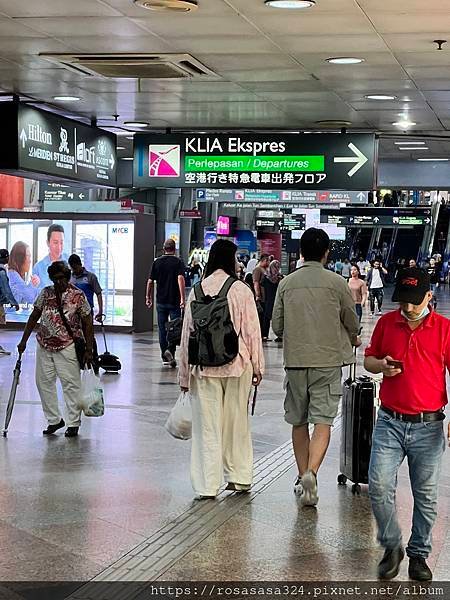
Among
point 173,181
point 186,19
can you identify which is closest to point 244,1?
point 186,19

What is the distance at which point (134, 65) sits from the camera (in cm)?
1188

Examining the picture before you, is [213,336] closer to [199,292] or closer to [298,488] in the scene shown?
[199,292]

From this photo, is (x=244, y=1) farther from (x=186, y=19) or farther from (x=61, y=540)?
(x=61, y=540)

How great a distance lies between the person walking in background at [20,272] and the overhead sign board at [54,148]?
25.1 feet

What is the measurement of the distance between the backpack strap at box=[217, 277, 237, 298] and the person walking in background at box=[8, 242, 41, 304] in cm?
1640

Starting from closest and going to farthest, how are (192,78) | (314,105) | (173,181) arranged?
(192,78), (314,105), (173,181)

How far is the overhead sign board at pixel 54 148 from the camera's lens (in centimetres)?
1412

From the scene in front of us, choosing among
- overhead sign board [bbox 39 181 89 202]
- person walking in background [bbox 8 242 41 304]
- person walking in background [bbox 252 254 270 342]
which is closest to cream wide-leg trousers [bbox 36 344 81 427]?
person walking in background [bbox 252 254 270 342]

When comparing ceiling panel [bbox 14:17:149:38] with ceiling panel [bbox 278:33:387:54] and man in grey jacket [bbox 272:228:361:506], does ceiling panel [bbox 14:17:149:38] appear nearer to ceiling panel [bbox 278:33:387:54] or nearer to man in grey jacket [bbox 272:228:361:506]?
ceiling panel [bbox 278:33:387:54]

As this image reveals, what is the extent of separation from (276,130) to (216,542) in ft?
38.1

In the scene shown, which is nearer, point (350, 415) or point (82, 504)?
point (82, 504)

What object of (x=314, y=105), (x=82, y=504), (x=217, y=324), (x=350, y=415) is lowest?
(x=82, y=504)

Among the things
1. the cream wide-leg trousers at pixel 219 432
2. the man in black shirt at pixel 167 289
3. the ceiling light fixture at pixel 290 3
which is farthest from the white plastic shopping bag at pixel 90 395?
the man in black shirt at pixel 167 289

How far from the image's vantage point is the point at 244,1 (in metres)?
8.91
